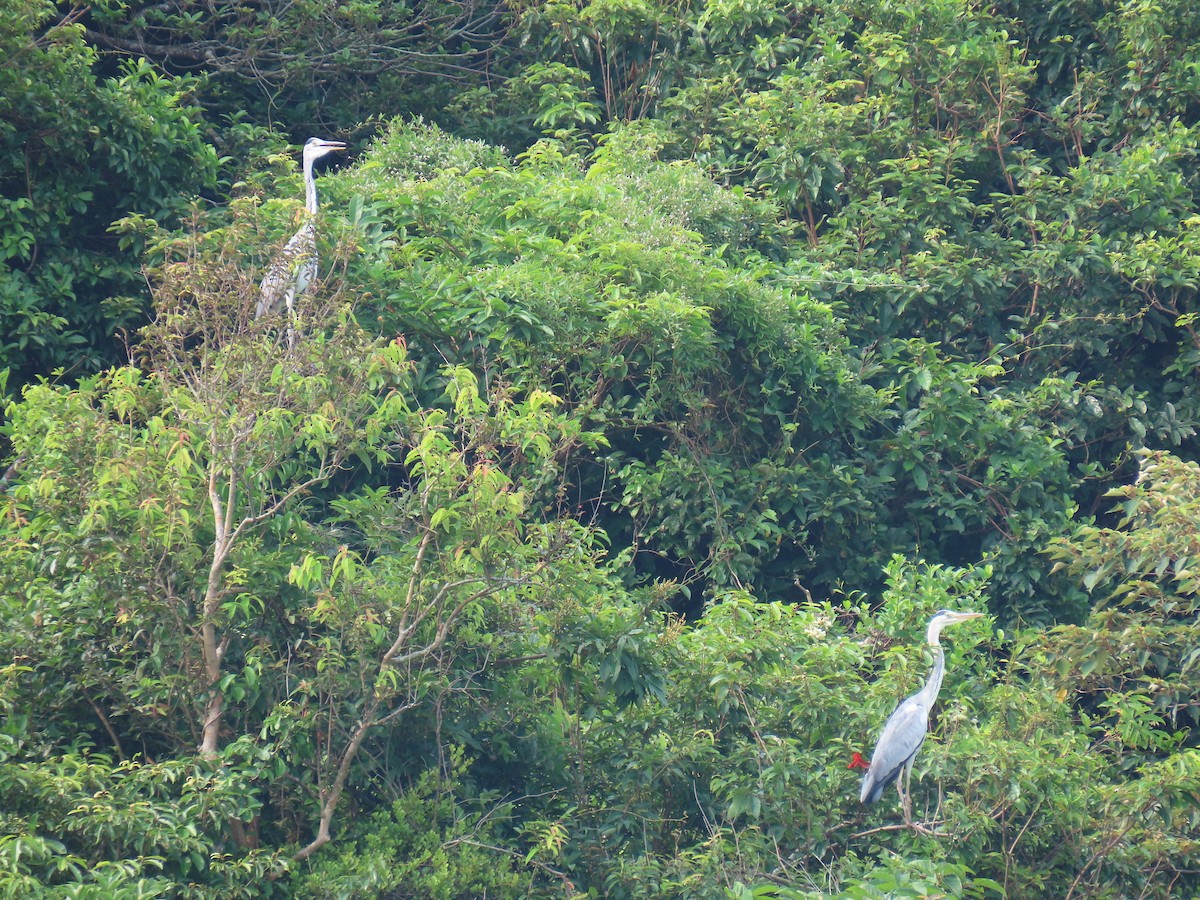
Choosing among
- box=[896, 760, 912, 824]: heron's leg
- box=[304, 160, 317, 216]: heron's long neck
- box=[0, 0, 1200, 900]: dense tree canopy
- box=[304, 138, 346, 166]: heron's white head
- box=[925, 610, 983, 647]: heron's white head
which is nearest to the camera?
box=[0, 0, 1200, 900]: dense tree canopy

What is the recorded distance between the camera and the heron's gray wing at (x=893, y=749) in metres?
5.27

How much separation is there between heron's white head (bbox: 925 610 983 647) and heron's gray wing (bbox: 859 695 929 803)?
71 cm

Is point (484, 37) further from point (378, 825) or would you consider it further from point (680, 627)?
point (378, 825)

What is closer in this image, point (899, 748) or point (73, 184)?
point (899, 748)

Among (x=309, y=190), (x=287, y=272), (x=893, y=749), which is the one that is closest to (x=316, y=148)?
(x=309, y=190)

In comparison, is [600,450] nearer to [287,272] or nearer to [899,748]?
[287,272]

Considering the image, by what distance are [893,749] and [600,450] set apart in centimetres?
300

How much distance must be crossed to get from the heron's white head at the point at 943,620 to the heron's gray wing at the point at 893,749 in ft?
2.35

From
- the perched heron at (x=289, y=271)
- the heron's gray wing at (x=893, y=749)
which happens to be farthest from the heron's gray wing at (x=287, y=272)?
the heron's gray wing at (x=893, y=749)

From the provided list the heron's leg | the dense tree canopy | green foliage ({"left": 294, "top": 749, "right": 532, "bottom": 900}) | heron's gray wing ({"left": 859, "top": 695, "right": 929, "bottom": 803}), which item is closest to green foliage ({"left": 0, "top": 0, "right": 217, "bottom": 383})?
the dense tree canopy

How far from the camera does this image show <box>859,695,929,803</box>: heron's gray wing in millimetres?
5270

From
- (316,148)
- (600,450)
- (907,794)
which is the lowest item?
(907,794)

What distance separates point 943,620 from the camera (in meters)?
6.31

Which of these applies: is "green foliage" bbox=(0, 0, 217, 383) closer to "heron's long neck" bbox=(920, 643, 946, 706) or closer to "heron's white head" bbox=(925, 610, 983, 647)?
"heron's white head" bbox=(925, 610, 983, 647)
